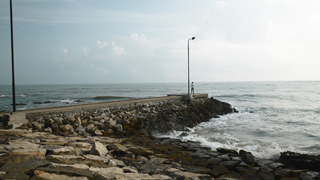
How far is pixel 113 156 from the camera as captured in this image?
602cm

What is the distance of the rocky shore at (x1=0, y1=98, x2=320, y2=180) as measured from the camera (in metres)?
Answer: 4.14

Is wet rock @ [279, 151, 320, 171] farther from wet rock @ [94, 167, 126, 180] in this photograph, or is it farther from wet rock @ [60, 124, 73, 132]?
wet rock @ [60, 124, 73, 132]

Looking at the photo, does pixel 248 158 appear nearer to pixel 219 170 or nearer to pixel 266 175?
pixel 266 175

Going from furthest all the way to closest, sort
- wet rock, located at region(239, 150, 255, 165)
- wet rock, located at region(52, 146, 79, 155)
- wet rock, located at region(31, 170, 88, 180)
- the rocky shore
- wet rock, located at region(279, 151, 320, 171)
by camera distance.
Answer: wet rock, located at region(239, 150, 255, 165), wet rock, located at region(279, 151, 320, 171), wet rock, located at region(52, 146, 79, 155), the rocky shore, wet rock, located at region(31, 170, 88, 180)

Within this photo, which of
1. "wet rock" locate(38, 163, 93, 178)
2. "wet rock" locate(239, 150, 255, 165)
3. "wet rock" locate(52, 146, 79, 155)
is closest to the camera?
"wet rock" locate(38, 163, 93, 178)

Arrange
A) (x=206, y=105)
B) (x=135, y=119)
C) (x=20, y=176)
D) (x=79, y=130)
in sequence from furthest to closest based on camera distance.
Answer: (x=206, y=105)
(x=135, y=119)
(x=79, y=130)
(x=20, y=176)

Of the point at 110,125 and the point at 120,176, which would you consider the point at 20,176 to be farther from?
the point at 110,125

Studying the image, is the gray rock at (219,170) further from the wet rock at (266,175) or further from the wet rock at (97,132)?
the wet rock at (97,132)

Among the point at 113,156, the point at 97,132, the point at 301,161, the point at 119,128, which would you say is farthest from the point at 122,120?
the point at 301,161

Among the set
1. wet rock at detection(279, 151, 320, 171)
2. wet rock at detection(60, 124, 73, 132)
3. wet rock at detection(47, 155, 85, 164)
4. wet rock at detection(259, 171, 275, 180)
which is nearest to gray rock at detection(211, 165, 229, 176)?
wet rock at detection(259, 171, 275, 180)

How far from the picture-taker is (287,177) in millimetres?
5754

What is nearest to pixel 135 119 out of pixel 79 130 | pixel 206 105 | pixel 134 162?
pixel 79 130

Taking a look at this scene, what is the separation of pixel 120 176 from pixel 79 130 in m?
5.79

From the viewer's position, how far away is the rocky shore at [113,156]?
13.6 ft
